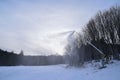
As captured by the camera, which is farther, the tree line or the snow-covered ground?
the tree line

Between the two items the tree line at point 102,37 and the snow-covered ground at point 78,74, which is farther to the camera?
the tree line at point 102,37

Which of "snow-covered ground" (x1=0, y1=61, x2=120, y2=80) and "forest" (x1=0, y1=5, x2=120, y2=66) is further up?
"forest" (x1=0, y1=5, x2=120, y2=66)

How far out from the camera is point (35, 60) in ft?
168

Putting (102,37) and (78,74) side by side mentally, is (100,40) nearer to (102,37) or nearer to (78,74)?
(102,37)

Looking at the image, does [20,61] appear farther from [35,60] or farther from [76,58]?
[76,58]

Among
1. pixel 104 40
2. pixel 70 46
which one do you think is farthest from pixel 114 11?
pixel 70 46

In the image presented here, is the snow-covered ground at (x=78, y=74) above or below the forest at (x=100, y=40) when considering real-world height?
below

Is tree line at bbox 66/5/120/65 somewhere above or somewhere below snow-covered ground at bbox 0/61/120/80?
above

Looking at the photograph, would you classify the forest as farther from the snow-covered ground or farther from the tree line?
the snow-covered ground

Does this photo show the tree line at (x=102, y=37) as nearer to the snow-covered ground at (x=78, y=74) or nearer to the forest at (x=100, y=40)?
the forest at (x=100, y=40)

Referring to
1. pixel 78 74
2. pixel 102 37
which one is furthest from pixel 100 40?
pixel 78 74

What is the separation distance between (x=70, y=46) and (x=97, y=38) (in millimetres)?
6107

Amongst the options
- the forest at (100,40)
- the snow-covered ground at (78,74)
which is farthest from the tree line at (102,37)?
the snow-covered ground at (78,74)

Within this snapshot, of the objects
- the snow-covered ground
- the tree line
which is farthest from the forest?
the snow-covered ground
